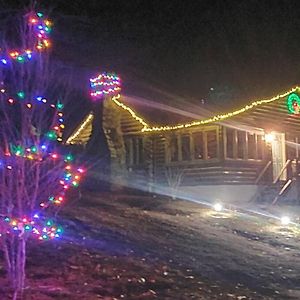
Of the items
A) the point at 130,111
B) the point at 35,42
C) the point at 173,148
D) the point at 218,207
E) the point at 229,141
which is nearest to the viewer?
the point at 35,42

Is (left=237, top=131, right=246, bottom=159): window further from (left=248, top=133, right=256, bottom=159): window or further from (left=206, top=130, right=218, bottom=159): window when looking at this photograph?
(left=206, top=130, right=218, bottom=159): window

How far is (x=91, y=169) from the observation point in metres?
22.4

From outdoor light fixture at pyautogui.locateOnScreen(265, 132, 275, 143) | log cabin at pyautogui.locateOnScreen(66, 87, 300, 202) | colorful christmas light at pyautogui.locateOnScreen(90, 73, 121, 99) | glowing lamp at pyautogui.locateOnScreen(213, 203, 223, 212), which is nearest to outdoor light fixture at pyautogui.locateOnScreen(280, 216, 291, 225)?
glowing lamp at pyautogui.locateOnScreen(213, 203, 223, 212)

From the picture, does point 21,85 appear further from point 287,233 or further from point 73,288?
point 287,233

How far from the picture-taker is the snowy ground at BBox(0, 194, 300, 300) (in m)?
8.11

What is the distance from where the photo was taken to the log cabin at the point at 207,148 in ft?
71.2

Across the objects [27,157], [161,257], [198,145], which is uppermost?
[198,145]

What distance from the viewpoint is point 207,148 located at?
22.4 m

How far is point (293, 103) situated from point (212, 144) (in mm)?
3733

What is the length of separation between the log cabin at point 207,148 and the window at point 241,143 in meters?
0.04

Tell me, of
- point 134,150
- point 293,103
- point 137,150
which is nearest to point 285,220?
point 293,103

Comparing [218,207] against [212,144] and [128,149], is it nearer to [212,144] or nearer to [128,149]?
[212,144]

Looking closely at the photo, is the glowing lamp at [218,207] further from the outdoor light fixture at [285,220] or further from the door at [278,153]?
the door at [278,153]

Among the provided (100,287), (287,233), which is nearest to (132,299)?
(100,287)
